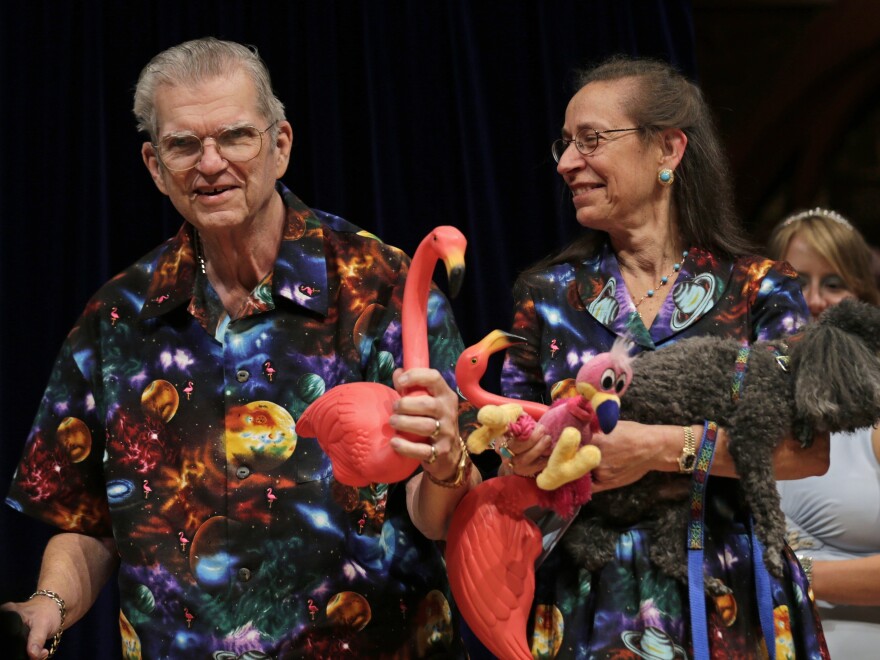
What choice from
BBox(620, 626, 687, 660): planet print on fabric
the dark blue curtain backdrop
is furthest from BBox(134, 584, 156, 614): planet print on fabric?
the dark blue curtain backdrop

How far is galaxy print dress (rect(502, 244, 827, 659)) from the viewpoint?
65.8 inches

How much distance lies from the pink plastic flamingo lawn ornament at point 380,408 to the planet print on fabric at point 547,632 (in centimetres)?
38

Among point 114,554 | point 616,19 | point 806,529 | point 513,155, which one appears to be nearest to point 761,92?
point 616,19

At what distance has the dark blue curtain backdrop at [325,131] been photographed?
2832mm

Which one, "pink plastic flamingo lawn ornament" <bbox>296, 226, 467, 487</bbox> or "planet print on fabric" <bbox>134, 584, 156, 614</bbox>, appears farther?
"planet print on fabric" <bbox>134, 584, 156, 614</bbox>

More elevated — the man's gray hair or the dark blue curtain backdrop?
the man's gray hair

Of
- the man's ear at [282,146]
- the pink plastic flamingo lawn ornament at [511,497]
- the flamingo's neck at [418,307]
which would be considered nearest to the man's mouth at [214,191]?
the man's ear at [282,146]

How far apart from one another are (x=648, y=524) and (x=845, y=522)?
0.87 m

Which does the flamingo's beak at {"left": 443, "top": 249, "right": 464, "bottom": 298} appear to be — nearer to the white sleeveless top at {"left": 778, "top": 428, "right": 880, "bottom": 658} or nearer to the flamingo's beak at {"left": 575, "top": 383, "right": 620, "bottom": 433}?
the flamingo's beak at {"left": 575, "top": 383, "right": 620, "bottom": 433}

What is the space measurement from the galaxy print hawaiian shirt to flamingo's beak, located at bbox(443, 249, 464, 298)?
1.18 feet

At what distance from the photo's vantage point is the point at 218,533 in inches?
69.4

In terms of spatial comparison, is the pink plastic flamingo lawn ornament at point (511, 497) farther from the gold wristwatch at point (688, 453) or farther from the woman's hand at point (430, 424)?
the gold wristwatch at point (688, 453)

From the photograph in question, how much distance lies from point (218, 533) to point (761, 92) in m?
2.56

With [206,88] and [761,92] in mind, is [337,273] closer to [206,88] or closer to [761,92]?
[206,88]
